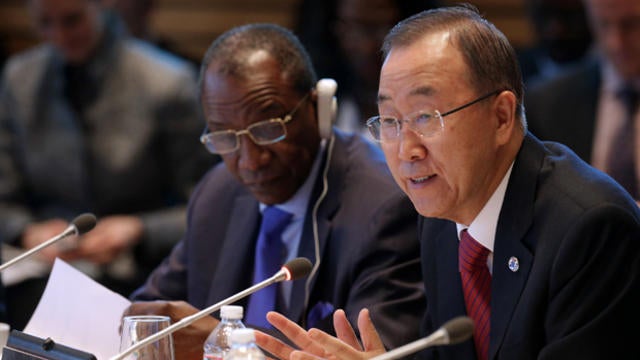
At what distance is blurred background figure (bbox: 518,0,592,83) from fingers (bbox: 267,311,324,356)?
271 centimetres

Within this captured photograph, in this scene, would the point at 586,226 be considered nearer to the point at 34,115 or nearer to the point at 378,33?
the point at 378,33

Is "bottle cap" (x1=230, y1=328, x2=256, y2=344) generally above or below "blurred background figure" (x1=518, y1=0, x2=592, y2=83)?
below

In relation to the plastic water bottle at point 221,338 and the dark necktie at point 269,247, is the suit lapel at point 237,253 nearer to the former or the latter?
the dark necktie at point 269,247

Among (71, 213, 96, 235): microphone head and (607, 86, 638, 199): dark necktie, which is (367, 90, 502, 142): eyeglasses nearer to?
(71, 213, 96, 235): microphone head

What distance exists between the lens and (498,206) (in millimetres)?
2285

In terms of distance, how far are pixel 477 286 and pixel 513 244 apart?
19 cm

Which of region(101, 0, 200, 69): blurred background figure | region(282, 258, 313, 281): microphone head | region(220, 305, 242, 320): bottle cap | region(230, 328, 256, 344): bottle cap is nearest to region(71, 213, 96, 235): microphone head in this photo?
region(220, 305, 242, 320): bottle cap

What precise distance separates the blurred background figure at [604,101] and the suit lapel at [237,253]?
1.50 metres

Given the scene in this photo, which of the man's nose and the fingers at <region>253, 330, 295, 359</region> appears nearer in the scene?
the fingers at <region>253, 330, 295, 359</region>

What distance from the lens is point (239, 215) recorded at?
9.79 ft

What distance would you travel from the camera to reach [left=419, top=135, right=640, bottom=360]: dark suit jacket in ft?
6.67

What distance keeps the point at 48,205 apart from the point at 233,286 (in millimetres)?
2022

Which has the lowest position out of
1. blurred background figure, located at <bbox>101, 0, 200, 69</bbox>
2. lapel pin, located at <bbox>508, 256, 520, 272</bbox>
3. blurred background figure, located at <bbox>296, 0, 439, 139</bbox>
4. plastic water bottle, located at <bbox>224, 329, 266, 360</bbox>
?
lapel pin, located at <bbox>508, 256, 520, 272</bbox>

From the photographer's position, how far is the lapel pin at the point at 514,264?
7.13 feet
